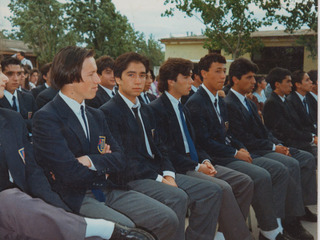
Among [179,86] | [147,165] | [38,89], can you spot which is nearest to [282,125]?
[179,86]

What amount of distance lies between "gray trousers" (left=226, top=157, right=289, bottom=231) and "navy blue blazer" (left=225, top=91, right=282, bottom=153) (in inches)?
11.5

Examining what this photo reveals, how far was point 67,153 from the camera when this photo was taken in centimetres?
189

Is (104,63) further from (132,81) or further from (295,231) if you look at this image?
(295,231)

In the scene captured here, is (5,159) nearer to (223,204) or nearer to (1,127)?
(1,127)

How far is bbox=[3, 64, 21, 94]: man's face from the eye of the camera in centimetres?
381

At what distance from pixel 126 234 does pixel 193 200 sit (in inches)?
30.0

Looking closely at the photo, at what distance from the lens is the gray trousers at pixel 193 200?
2.31 meters

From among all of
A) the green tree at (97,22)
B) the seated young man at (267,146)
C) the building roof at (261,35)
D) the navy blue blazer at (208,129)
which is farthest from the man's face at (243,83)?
the green tree at (97,22)

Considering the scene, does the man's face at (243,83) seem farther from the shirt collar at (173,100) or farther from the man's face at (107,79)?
the man's face at (107,79)

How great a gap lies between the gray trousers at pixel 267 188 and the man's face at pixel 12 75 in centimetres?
244

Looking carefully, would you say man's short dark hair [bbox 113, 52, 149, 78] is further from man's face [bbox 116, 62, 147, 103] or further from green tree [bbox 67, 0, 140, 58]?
green tree [bbox 67, 0, 140, 58]

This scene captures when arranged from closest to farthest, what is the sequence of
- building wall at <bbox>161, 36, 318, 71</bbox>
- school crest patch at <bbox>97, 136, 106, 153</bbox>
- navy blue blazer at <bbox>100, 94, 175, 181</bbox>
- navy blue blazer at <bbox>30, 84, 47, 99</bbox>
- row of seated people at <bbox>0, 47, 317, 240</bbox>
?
row of seated people at <bbox>0, 47, 317, 240</bbox>
school crest patch at <bbox>97, 136, 106, 153</bbox>
navy blue blazer at <bbox>100, 94, 175, 181</bbox>
building wall at <bbox>161, 36, 318, 71</bbox>
navy blue blazer at <bbox>30, 84, 47, 99</bbox>

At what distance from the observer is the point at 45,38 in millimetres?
2936

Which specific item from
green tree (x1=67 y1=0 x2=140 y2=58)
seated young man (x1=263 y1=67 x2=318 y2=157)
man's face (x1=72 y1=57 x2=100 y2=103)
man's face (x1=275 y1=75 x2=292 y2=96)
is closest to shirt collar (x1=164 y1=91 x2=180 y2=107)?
green tree (x1=67 y1=0 x2=140 y2=58)
